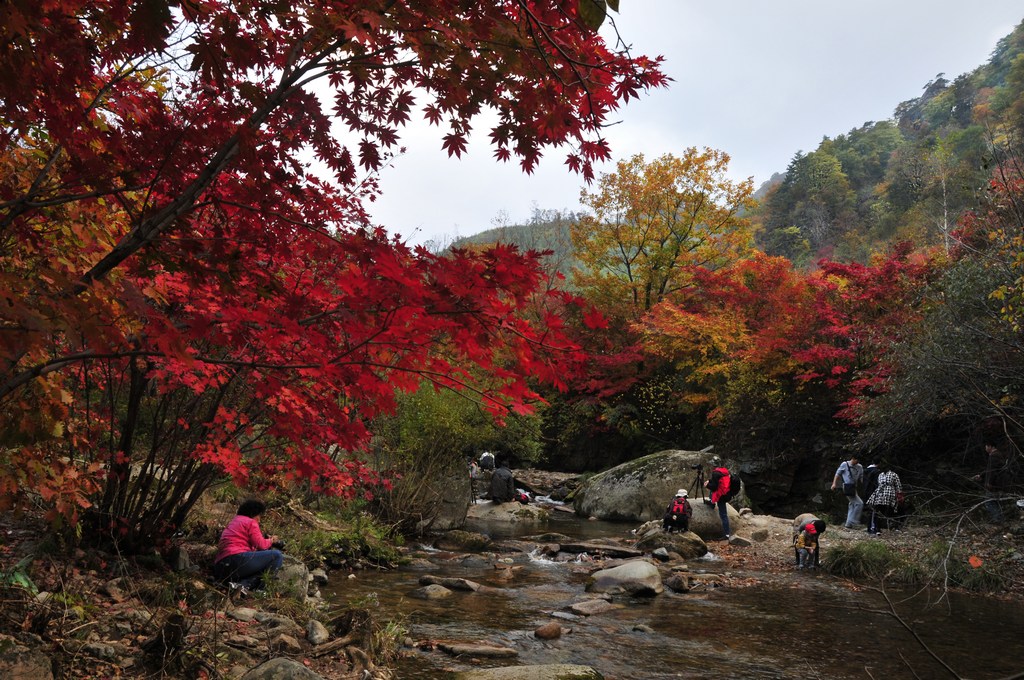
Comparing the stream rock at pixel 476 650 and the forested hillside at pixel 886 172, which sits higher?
the forested hillside at pixel 886 172

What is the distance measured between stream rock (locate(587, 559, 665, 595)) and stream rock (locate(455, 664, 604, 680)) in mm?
3708

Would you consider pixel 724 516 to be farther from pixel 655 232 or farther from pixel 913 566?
pixel 655 232

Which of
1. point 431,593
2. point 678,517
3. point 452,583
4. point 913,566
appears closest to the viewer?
point 431,593

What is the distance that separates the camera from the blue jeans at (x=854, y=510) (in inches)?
535

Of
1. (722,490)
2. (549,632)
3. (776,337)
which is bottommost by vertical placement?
(549,632)

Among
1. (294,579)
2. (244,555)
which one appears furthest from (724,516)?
(244,555)

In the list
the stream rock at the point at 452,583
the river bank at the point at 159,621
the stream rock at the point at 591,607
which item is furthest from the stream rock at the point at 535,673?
the stream rock at the point at 452,583

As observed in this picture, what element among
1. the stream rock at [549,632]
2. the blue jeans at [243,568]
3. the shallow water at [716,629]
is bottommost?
the shallow water at [716,629]

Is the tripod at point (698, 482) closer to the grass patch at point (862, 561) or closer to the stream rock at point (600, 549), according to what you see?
the stream rock at point (600, 549)

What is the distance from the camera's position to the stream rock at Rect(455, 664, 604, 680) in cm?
463

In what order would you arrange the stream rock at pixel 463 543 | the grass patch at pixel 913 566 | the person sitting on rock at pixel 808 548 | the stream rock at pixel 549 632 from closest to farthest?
the stream rock at pixel 549 632 < the grass patch at pixel 913 566 < the person sitting on rock at pixel 808 548 < the stream rock at pixel 463 543

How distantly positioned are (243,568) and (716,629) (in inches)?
192

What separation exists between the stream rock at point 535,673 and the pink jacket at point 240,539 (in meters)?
2.38

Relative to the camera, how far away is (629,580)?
8.46m
